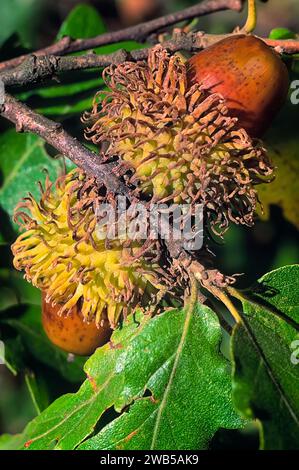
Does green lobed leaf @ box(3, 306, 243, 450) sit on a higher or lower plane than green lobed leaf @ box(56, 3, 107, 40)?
lower

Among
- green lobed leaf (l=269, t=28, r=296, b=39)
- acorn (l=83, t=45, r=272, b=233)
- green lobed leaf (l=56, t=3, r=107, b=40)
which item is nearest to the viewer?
acorn (l=83, t=45, r=272, b=233)

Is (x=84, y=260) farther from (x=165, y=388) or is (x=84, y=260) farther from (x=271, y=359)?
(x=271, y=359)

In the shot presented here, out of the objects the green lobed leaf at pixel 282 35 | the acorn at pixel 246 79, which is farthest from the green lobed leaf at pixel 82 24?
the acorn at pixel 246 79

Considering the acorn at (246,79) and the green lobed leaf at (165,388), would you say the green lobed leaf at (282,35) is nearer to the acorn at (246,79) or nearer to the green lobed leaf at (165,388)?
the acorn at (246,79)

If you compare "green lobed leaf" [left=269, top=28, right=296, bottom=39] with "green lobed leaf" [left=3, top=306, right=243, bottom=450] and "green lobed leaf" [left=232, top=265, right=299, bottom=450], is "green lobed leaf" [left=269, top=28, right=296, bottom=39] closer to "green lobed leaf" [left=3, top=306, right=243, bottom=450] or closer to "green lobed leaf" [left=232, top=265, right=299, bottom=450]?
"green lobed leaf" [left=232, top=265, right=299, bottom=450]

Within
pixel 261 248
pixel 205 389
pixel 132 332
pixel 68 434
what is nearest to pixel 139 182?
pixel 132 332

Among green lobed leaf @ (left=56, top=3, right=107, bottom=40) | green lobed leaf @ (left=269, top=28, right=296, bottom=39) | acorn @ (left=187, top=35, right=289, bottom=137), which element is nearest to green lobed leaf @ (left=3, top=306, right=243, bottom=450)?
acorn @ (left=187, top=35, right=289, bottom=137)

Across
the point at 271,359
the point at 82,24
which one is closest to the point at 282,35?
the point at 82,24
